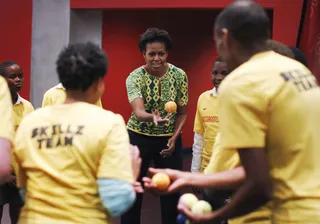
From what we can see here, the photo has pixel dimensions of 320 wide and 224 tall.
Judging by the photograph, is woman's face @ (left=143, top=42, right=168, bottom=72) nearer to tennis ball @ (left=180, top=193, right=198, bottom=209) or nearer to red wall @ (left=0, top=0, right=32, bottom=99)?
tennis ball @ (left=180, top=193, right=198, bottom=209)

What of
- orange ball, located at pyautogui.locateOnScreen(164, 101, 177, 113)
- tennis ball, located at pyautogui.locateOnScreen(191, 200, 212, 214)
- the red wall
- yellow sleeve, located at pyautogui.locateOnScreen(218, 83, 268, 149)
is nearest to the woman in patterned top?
orange ball, located at pyautogui.locateOnScreen(164, 101, 177, 113)

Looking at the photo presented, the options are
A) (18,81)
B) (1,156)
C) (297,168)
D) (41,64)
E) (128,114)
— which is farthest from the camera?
(128,114)

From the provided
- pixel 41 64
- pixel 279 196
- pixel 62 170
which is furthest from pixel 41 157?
pixel 41 64

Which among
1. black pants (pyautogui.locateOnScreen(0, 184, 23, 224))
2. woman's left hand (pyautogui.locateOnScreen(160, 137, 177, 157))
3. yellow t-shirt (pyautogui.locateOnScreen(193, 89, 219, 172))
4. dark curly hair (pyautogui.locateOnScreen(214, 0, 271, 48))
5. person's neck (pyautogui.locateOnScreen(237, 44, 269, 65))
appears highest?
dark curly hair (pyautogui.locateOnScreen(214, 0, 271, 48))

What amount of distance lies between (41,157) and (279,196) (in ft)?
3.11

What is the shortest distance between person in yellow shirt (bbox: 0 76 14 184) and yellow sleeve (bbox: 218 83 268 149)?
2.86ft

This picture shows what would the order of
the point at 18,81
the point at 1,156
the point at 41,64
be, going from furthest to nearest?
the point at 41,64, the point at 18,81, the point at 1,156

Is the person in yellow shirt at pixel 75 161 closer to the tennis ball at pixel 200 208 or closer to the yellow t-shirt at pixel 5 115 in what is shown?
the yellow t-shirt at pixel 5 115

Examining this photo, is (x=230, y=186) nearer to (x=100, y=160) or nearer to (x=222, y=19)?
(x=100, y=160)

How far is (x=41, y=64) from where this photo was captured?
27.3 feet

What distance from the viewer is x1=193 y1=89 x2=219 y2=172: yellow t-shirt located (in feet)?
15.2

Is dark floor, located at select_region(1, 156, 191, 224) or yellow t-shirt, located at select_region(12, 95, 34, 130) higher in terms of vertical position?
yellow t-shirt, located at select_region(12, 95, 34, 130)

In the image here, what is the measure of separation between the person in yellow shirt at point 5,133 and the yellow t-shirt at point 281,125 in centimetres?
85

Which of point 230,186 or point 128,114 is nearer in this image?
point 230,186
